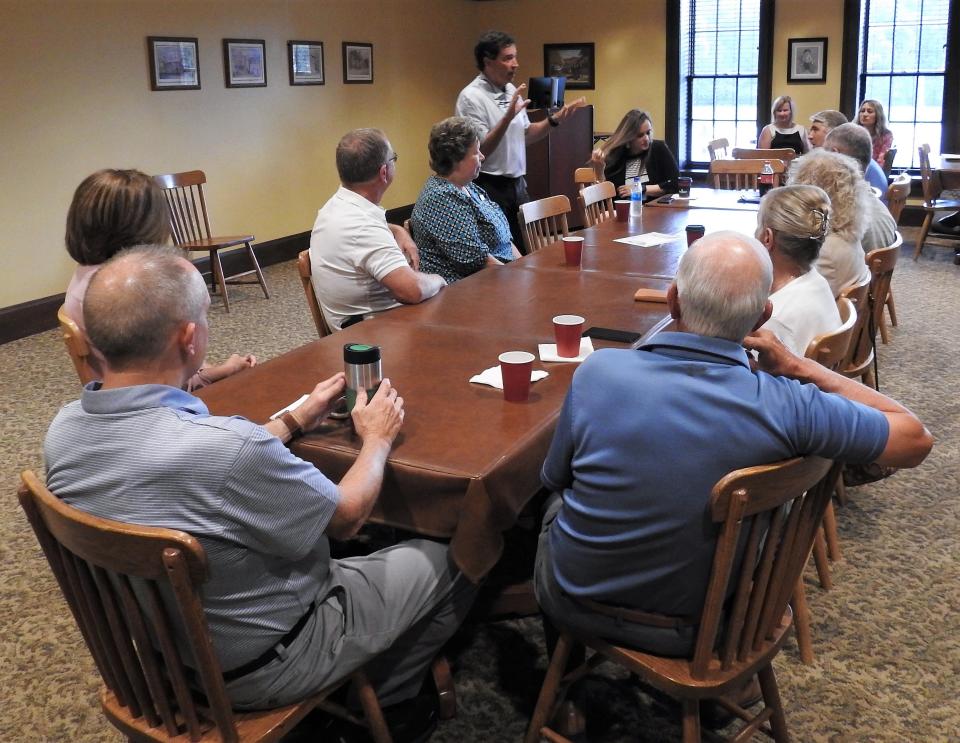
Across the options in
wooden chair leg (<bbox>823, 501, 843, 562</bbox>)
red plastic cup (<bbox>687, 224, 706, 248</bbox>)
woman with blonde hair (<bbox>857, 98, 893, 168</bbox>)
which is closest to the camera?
wooden chair leg (<bbox>823, 501, 843, 562</bbox>)

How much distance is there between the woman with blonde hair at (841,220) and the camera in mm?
2953

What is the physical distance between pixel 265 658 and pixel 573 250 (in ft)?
7.29

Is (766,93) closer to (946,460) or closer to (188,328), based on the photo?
(946,460)

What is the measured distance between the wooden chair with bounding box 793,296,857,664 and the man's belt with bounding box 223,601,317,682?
106cm

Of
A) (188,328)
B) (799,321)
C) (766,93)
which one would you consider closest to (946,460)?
(799,321)

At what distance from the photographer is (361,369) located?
6.28 ft

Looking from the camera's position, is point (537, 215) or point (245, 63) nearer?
point (537, 215)

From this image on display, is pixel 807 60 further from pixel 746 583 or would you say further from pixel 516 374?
pixel 746 583

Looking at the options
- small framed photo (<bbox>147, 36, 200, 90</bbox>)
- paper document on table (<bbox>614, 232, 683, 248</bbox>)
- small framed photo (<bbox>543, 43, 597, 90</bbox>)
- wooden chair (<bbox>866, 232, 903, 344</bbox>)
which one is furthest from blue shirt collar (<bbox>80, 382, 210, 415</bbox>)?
small framed photo (<bbox>543, 43, 597, 90</bbox>)

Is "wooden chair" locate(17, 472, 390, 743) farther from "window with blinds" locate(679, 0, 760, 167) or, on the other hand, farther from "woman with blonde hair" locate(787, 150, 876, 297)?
"window with blinds" locate(679, 0, 760, 167)

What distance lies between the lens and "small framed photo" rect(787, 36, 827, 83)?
337 inches

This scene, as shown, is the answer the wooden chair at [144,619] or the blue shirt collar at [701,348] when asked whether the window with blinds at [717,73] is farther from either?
the wooden chair at [144,619]

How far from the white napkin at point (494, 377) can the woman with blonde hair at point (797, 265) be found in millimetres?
653

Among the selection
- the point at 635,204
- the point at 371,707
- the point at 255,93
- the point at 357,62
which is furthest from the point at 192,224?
the point at 371,707
